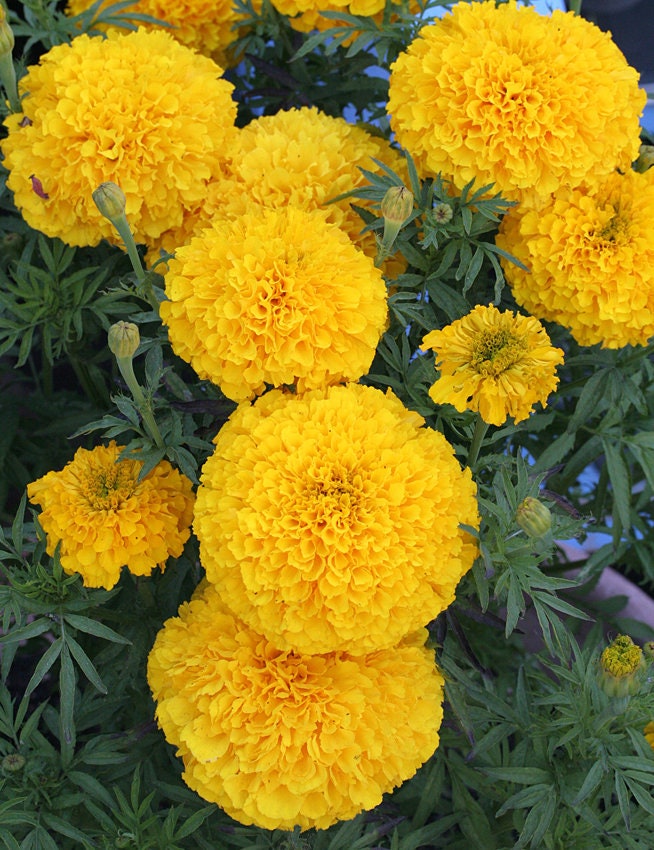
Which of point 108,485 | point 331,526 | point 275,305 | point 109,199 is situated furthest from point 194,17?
point 331,526

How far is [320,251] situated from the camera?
113 cm

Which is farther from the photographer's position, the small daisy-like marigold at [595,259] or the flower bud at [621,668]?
the small daisy-like marigold at [595,259]

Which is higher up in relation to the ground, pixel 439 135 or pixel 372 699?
pixel 439 135

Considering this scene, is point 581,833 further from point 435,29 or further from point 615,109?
point 435,29

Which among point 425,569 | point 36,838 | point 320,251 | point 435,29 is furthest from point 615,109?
point 36,838

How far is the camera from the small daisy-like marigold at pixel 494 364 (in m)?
1.06

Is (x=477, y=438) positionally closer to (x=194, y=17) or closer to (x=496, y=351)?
(x=496, y=351)

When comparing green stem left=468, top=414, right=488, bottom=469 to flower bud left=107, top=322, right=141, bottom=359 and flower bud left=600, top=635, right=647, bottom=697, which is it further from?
flower bud left=107, top=322, right=141, bottom=359

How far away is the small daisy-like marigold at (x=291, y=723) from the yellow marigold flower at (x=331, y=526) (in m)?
0.07

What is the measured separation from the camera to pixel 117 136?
1297 mm

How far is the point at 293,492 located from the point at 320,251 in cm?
32

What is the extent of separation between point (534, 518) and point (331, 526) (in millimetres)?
241

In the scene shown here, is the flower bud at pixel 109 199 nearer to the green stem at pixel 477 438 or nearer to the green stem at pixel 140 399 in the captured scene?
the green stem at pixel 140 399

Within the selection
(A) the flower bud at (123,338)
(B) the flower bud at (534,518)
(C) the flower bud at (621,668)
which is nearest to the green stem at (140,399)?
(A) the flower bud at (123,338)
